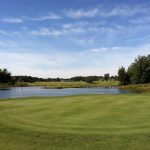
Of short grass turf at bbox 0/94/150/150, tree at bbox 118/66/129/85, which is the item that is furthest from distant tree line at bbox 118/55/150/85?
short grass turf at bbox 0/94/150/150

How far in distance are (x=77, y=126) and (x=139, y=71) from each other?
430 feet

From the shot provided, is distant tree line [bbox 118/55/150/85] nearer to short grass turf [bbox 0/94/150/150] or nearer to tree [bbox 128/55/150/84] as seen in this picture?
tree [bbox 128/55/150/84]

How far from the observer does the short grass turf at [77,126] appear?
12016mm

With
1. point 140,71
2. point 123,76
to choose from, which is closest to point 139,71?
point 140,71

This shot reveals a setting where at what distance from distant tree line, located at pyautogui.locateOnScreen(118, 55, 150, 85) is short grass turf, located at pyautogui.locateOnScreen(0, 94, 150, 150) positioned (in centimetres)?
12222

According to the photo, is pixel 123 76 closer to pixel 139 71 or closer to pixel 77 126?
pixel 139 71

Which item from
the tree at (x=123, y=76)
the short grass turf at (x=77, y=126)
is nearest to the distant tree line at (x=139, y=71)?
the tree at (x=123, y=76)

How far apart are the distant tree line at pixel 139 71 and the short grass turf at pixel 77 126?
4812 inches

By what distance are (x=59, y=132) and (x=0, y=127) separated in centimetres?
303

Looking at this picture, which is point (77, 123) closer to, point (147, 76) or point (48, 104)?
point (48, 104)

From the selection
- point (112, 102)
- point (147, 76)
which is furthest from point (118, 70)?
point (112, 102)

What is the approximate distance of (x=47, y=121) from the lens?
52.0 ft

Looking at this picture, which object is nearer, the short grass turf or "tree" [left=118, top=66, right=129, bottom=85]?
the short grass turf

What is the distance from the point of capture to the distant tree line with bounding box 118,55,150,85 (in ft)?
464
